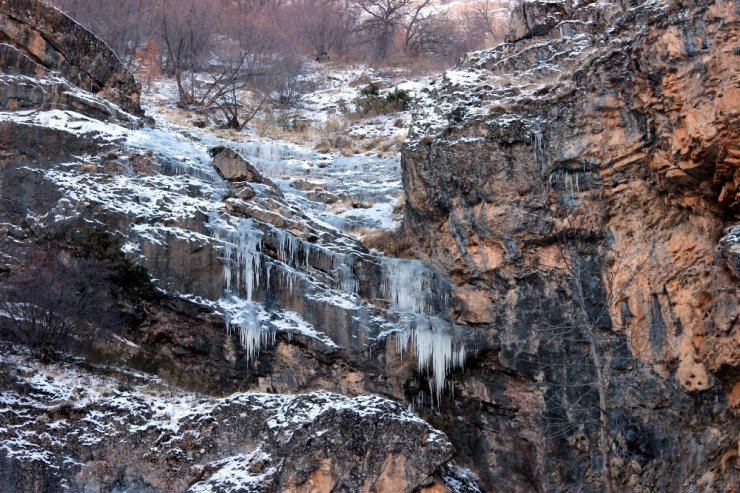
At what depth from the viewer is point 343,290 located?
18.0 meters

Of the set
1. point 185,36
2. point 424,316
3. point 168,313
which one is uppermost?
point 185,36

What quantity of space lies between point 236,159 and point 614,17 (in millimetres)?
8507

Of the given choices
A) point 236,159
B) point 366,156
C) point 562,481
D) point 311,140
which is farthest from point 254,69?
point 562,481

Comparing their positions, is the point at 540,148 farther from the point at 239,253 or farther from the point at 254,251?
the point at 239,253

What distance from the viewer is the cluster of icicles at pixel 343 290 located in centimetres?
1716

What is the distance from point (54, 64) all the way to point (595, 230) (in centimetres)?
1269

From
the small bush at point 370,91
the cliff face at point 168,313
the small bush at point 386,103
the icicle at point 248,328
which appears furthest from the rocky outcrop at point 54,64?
Result: the small bush at point 370,91

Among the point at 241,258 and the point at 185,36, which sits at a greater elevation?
the point at 185,36

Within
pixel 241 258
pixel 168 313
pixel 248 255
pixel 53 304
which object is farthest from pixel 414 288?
pixel 53 304

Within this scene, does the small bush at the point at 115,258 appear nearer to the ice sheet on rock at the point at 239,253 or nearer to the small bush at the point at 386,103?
the ice sheet on rock at the point at 239,253

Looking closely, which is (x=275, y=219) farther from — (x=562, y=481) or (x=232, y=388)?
(x=562, y=481)

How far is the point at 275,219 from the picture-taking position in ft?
60.5

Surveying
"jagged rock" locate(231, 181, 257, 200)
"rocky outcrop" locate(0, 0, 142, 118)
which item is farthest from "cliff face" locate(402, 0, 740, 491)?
"rocky outcrop" locate(0, 0, 142, 118)

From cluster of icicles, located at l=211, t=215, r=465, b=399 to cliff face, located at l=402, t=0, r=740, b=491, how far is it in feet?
1.72
